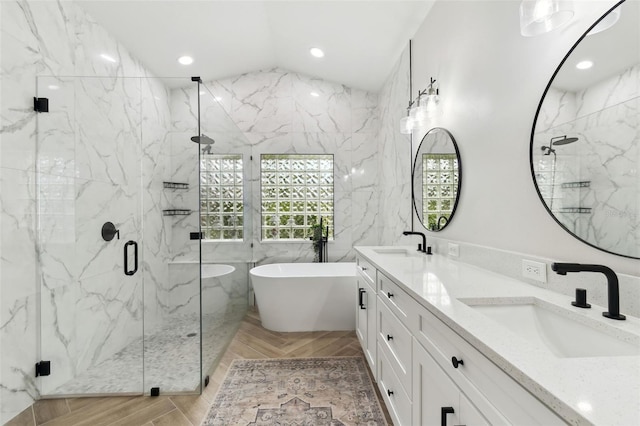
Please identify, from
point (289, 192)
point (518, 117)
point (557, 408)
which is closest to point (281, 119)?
point (289, 192)

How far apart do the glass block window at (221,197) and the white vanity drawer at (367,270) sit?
1248 millimetres

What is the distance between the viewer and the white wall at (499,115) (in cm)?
125

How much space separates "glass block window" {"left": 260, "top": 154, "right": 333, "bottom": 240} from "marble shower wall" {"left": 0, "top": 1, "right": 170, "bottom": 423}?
1835mm

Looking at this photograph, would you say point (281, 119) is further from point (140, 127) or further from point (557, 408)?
point (557, 408)

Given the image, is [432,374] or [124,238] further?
[124,238]

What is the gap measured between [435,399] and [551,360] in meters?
0.54

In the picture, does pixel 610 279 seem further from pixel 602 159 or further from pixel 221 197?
pixel 221 197

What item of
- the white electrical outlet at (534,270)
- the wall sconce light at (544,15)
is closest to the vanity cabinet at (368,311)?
the white electrical outlet at (534,270)

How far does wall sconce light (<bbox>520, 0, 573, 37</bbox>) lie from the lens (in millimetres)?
1097

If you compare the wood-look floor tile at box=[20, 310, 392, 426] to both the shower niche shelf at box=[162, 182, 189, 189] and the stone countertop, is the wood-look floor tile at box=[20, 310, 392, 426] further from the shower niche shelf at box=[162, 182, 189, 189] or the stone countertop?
the shower niche shelf at box=[162, 182, 189, 189]

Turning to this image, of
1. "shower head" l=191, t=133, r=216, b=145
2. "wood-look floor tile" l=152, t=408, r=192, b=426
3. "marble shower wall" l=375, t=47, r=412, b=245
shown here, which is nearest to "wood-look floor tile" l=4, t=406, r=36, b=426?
"wood-look floor tile" l=152, t=408, r=192, b=426

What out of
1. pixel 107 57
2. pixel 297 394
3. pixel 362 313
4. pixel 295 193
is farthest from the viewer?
pixel 295 193

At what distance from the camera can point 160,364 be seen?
7.24 ft

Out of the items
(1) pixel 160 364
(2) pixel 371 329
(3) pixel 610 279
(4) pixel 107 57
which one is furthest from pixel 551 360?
(4) pixel 107 57
